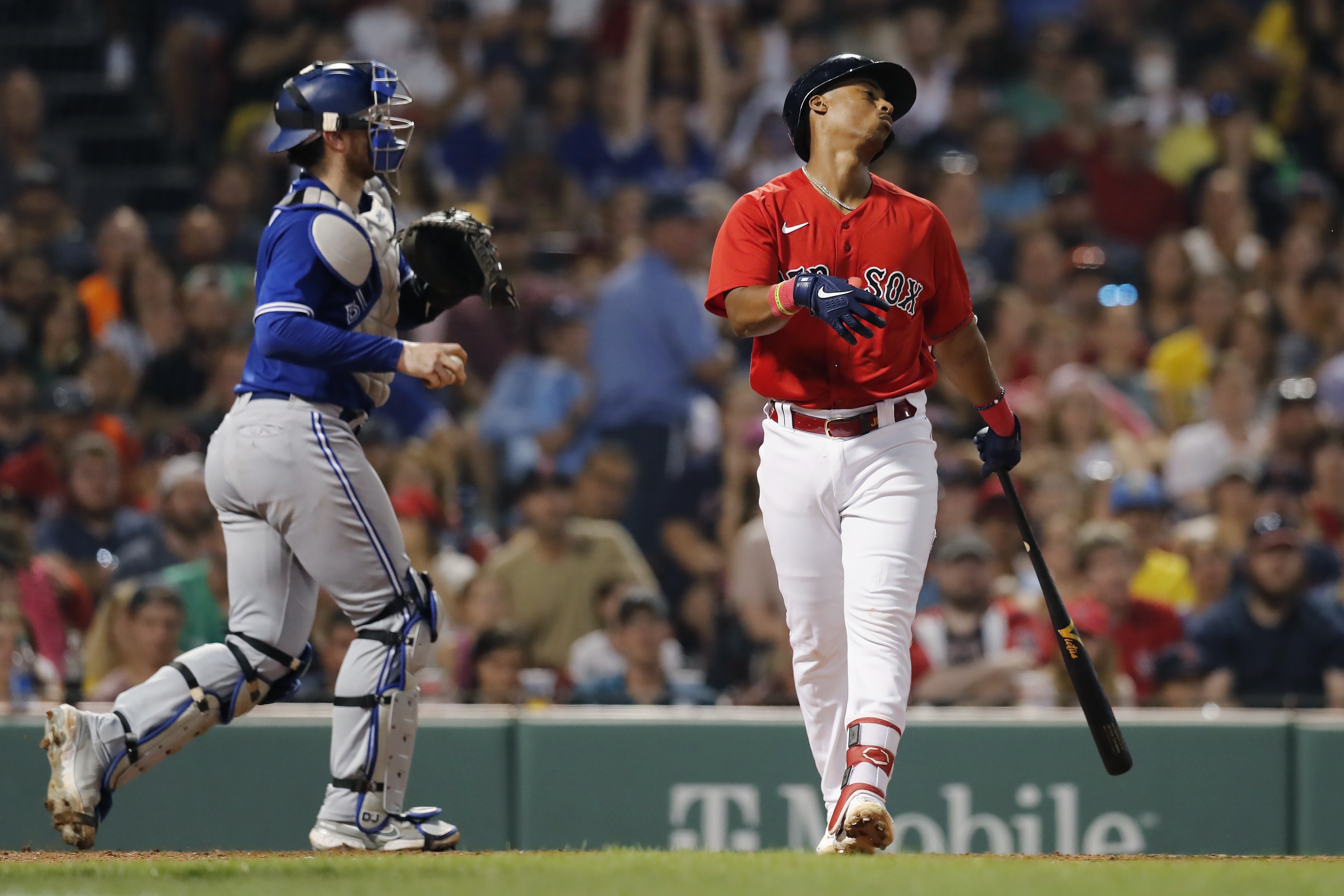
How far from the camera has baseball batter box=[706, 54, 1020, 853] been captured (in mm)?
4348

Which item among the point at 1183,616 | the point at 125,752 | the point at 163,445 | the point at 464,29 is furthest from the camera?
the point at 464,29

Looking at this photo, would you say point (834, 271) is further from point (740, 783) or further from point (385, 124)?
point (740, 783)

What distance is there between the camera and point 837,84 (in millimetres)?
4484

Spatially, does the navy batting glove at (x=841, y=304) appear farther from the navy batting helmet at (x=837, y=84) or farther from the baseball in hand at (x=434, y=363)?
the baseball in hand at (x=434, y=363)

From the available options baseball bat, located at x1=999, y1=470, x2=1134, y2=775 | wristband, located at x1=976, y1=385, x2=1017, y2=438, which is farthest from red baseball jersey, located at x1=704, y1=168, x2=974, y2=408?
baseball bat, located at x1=999, y1=470, x2=1134, y2=775

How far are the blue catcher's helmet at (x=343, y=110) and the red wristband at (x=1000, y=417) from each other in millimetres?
1717

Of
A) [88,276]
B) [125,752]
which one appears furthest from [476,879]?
[88,276]

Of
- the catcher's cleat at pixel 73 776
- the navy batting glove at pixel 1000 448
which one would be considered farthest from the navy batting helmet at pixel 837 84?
the catcher's cleat at pixel 73 776

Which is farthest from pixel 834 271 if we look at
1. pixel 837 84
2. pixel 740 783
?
pixel 740 783

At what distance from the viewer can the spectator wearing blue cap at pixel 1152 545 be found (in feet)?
24.7

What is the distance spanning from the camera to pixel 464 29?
1170cm

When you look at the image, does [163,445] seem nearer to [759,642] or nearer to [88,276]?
[88,276]

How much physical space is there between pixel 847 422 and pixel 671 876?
1.24 m

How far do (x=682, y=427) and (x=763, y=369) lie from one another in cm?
435
